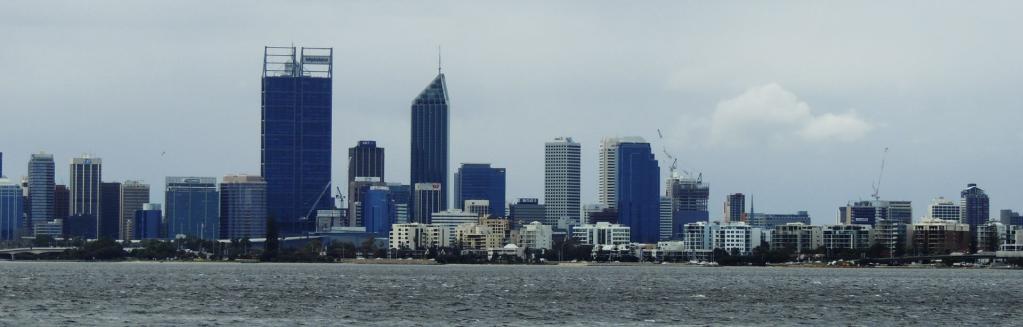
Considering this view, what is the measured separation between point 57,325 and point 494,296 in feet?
205

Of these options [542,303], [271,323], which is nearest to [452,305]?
[542,303]

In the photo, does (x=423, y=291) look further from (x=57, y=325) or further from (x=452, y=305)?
(x=57, y=325)

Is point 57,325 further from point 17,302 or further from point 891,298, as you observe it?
point 891,298

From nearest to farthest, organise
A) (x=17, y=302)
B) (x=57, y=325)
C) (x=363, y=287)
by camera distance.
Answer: (x=57, y=325)
(x=17, y=302)
(x=363, y=287)

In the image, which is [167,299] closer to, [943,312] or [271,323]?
[271,323]

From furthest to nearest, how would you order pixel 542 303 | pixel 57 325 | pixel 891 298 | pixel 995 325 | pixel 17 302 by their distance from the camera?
pixel 891 298, pixel 542 303, pixel 17 302, pixel 995 325, pixel 57 325

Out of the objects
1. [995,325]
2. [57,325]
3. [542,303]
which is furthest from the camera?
[542,303]

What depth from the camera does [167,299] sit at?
159 m

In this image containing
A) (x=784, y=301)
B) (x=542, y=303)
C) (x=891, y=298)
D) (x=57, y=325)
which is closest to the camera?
(x=57, y=325)

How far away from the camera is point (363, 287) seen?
7869 inches

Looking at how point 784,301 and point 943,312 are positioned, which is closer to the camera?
point 943,312

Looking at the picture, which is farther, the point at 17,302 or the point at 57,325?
the point at 17,302

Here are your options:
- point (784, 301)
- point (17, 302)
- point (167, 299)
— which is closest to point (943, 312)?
point (784, 301)

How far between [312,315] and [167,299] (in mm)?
28927
